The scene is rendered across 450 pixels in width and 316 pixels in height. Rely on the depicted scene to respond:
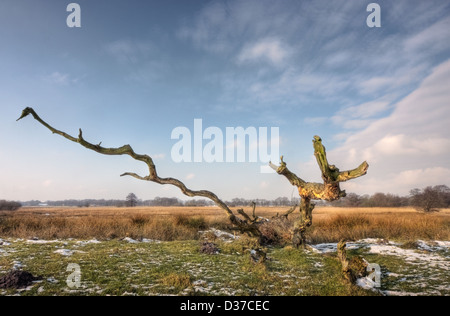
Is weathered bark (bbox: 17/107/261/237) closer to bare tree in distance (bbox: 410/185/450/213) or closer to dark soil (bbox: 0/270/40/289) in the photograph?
dark soil (bbox: 0/270/40/289)

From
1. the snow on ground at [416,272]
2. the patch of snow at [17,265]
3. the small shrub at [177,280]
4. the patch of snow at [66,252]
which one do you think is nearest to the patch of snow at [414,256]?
the snow on ground at [416,272]

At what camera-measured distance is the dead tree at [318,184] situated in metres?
7.22

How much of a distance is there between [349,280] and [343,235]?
12159mm

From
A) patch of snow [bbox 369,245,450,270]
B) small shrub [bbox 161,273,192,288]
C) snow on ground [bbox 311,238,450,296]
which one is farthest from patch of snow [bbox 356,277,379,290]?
small shrub [bbox 161,273,192,288]

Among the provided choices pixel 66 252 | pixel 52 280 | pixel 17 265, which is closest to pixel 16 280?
pixel 52 280

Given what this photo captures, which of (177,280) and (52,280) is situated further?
(52,280)

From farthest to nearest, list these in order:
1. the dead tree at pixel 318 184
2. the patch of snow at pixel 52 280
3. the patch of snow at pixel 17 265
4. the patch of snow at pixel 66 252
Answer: the patch of snow at pixel 66 252 < the dead tree at pixel 318 184 < the patch of snow at pixel 17 265 < the patch of snow at pixel 52 280

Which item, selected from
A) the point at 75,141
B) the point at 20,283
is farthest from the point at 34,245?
the point at 75,141

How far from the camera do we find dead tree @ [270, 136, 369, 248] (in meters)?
7.22

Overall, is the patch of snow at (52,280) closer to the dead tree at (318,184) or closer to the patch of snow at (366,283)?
the patch of snow at (366,283)

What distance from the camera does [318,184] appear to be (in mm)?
8086

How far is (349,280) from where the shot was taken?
17.5 feet

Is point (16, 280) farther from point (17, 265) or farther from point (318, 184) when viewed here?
point (318, 184)
